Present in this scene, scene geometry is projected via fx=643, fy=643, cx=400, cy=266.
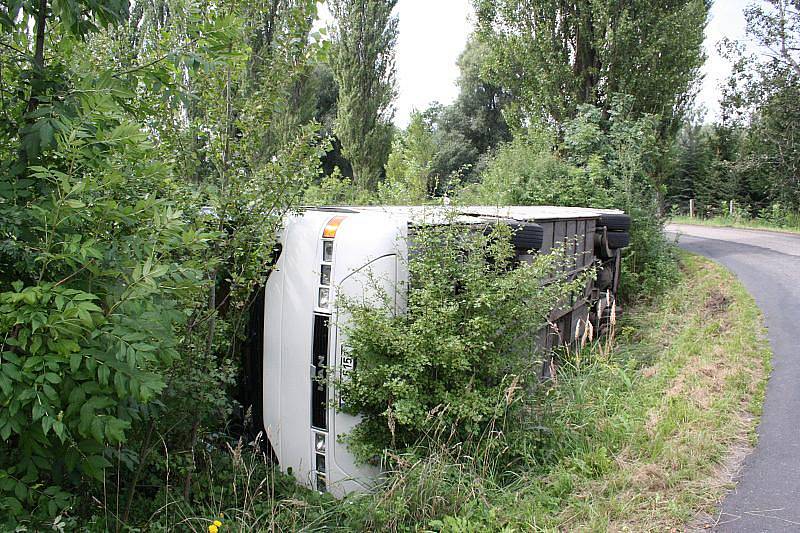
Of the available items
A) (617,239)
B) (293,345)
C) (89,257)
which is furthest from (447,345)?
(617,239)

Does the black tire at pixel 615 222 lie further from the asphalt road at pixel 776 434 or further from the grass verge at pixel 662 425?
the asphalt road at pixel 776 434

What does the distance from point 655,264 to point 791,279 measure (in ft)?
7.35

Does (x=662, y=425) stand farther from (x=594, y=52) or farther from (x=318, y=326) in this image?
(x=594, y=52)

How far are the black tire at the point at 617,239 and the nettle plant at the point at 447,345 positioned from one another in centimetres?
477

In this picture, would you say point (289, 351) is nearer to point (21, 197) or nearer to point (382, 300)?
point (382, 300)

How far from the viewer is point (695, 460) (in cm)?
430

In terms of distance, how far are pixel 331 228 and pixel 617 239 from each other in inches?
238

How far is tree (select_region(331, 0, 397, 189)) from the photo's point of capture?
22.6 metres

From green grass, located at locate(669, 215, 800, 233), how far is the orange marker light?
20.1 metres

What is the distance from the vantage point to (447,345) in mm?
4375

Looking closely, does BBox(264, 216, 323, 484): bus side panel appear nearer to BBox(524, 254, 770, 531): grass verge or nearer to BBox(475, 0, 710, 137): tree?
BBox(524, 254, 770, 531): grass verge

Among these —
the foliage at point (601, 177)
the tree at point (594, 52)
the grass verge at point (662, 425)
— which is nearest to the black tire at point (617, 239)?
the grass verge at point (662, 425)

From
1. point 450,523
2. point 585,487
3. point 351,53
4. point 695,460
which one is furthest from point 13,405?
point 351,53

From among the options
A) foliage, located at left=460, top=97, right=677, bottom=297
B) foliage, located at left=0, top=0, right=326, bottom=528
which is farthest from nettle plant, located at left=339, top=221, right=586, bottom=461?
foliage, located at left=460, top=97, right=677, bottom=297
